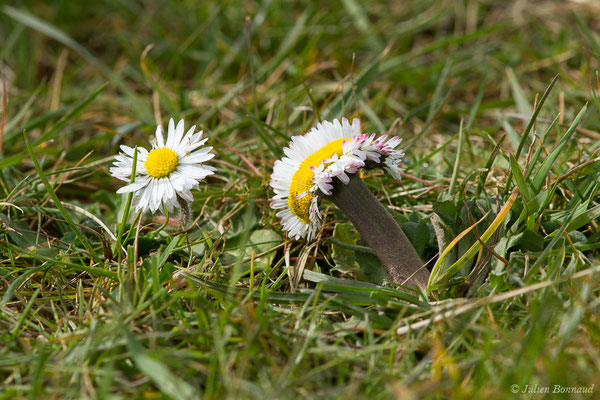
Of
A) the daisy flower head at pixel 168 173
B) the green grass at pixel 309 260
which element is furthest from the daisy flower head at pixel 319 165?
the daisy flower head at pixel 168 173

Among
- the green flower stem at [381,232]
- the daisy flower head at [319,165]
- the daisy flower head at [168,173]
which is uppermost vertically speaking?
the daisy flower head at [168,173]

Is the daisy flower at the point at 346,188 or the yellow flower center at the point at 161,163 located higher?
the yellow flower center at the point at 161,163

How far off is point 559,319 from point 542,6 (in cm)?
336

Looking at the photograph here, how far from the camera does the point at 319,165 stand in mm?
1628

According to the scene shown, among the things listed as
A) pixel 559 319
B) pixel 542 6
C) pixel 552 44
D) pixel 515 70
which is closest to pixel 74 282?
pixel 559 319

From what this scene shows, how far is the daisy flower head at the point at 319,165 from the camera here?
159 cm

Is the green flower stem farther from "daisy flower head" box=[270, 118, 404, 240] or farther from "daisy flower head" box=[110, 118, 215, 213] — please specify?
"daisy flower head" box=[110, 118, 215, 213]

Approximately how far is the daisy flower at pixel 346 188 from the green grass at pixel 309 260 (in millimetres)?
106

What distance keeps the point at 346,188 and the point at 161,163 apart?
25.9 inches

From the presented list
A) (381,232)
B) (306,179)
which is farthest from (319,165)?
(381,232)

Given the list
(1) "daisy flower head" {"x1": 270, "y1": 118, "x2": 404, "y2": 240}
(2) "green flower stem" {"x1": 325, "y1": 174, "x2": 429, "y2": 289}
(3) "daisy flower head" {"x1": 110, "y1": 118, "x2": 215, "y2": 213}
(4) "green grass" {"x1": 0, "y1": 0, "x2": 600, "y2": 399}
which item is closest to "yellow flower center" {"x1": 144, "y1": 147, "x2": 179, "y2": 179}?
(3) "daisy flower head" {"x1": 110, "y1": 118, "x2": 215, "y2": 213}

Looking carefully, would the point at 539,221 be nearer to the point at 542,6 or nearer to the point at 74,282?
the point at 74,282

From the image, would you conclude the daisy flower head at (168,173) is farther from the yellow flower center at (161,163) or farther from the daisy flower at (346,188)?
the daisy flower at (346,188)

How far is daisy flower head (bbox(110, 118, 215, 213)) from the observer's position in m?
1.79
